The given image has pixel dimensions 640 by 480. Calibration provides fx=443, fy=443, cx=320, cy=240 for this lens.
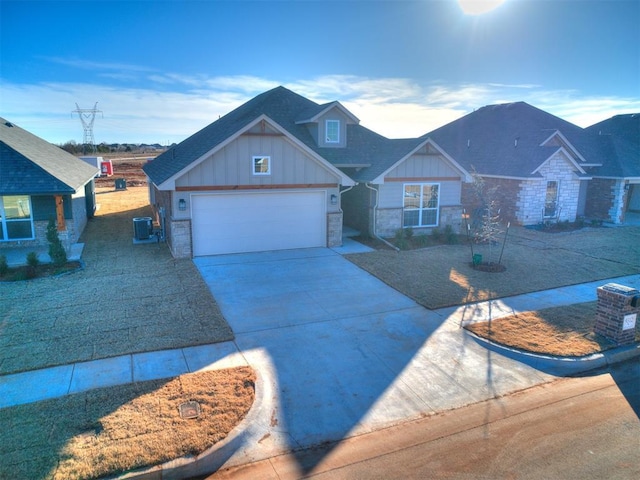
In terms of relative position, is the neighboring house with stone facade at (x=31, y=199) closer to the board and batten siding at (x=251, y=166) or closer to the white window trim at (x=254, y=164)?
the board and batten siding at (x=251, y=166)

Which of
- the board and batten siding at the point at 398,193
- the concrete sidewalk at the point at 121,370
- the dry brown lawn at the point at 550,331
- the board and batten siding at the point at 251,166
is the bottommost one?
the concrete sidewalk at the point at 121,370

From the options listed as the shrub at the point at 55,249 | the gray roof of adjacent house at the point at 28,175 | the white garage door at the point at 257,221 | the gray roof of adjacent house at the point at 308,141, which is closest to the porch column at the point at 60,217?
the gray roof of adjacent house at the point at 28,175

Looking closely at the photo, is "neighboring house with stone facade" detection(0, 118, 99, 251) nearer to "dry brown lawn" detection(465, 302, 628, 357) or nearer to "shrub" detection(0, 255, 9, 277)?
"shrub" detection(0, 255, 9, 277)

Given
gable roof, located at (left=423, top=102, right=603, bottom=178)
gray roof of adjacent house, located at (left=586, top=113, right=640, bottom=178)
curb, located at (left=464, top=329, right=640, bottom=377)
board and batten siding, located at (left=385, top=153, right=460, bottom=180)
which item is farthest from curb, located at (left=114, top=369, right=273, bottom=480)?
gray roof of adjacent house, located at (left=586, top=113, right=640, bottom=178)

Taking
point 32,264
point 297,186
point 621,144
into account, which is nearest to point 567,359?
point 297,186

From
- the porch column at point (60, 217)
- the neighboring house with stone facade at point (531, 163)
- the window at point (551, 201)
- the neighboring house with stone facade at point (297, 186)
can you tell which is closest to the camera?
the neighboring house with stone facade at point (297, 186)

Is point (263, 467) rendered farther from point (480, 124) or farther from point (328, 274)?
point (480, 124)

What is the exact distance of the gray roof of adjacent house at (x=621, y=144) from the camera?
80.8 ft

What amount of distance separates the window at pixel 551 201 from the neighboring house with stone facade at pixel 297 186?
653cm

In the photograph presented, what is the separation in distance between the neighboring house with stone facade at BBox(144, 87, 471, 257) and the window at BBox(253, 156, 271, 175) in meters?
0.03

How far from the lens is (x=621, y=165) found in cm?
2477

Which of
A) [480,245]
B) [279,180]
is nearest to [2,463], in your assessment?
[279,180]

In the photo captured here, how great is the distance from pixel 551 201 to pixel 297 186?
Result: 1511 cm

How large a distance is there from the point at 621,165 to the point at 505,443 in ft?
80.3
